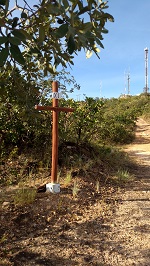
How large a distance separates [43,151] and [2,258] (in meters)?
3.06

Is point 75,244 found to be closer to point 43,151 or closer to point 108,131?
point 43,151

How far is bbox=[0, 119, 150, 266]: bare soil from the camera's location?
2.65m

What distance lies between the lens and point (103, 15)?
220cm

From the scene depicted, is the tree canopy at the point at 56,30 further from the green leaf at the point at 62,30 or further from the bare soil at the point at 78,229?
the bare soil at the point at 78,229

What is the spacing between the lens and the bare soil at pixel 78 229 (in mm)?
2650


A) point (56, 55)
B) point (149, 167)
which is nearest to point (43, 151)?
point (149, 167)

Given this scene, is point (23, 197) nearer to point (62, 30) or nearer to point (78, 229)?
point (78, 229)

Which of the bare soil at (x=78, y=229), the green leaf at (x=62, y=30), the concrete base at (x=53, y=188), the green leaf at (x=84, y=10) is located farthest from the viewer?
the concrete base at (x=53, y=188)

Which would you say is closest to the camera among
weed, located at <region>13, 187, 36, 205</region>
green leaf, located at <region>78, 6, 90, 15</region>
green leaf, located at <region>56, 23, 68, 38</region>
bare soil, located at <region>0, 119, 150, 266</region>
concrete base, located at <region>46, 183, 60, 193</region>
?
green leaf, located at <region>56, 23, 68, 38</region>

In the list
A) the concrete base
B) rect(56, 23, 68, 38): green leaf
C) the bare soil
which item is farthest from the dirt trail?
rect(56, 23, 68, 38): green leaf

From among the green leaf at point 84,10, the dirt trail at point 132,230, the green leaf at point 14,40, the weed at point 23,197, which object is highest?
the green leaf at point 84,10

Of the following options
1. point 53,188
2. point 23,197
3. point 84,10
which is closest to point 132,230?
point 53,188

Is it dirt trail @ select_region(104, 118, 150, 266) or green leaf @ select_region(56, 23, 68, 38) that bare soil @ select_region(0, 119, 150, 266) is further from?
green leaf @ select_region(56, 23, 68, 38)

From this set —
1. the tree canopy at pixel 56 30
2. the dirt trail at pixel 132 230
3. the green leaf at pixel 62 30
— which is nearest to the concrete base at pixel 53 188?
the dirt trail at pixel 132 230
